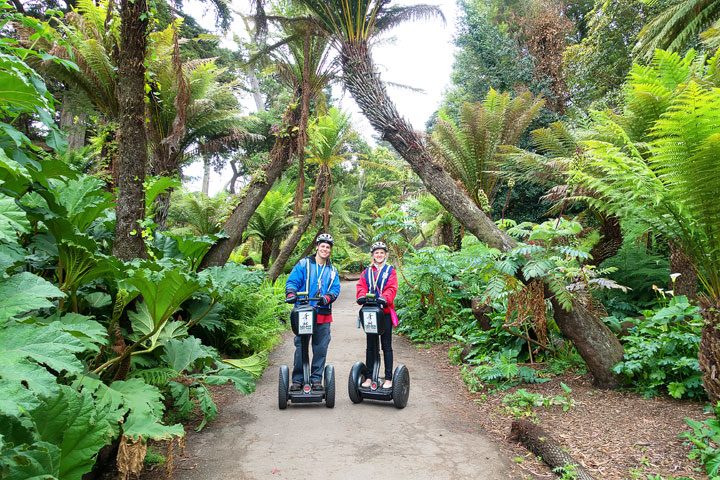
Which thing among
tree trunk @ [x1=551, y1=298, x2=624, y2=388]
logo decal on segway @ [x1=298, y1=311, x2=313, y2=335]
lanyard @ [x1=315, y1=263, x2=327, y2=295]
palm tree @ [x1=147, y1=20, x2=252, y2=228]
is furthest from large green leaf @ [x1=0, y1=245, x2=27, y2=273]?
tree trunk @ [x1=551, y1=298, x2=624, y2=388]

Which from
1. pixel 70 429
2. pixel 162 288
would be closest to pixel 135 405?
pixel 70 429

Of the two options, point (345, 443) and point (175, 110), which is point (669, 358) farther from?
point (175, 110)

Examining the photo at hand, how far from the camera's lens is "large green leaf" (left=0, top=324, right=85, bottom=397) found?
151cm

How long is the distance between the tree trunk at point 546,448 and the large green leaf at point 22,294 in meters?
3.12

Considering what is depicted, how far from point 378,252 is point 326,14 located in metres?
3.38

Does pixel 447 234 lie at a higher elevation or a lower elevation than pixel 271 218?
lower

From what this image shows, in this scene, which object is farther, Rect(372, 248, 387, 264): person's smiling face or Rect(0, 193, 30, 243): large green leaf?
Rect(372, 248, 387, 264): person's smiling face

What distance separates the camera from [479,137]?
30.3ft

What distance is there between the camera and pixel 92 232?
13.1ft

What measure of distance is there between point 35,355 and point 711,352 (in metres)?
4.38

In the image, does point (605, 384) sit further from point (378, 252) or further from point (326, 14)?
point (326, 14)

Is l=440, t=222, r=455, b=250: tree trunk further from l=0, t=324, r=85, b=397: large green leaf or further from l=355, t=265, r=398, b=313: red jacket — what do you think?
l=0, t=324, r=85, b=397: large green leaf

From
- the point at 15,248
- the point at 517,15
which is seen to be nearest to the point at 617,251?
the point at 15,248

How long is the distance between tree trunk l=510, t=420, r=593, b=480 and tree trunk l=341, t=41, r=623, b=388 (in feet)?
3.86
